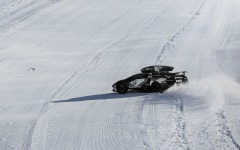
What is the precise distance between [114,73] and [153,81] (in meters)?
6.76

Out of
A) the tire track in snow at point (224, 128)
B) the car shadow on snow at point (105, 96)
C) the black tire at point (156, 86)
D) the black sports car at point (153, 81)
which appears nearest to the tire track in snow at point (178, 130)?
the tire track in snow at point (224, 128)

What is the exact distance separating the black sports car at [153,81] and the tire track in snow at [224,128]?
4331mm

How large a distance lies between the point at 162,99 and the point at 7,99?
8696 mm

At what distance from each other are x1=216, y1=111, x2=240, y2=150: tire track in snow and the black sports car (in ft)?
14.2

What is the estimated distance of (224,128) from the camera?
14.5 metres

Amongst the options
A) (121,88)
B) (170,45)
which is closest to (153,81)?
(121,88)

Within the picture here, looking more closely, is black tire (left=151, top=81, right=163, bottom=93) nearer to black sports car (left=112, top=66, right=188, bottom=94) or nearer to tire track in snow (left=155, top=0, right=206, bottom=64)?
black sports car (left=112, top=66, right=188, bottom=94)

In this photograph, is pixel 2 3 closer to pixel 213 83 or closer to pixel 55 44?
pixel 55 44

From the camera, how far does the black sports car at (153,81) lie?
20109mm

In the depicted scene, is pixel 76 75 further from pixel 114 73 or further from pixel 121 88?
pixel 121 88

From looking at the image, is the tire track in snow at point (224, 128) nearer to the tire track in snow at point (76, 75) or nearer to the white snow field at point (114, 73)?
the white snow field at point (114, 73)

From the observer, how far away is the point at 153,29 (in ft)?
130

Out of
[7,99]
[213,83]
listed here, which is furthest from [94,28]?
[213,83]

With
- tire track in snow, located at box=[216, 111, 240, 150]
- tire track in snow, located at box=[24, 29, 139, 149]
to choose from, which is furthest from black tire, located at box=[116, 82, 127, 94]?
tire track in snow, located at box=[216, 111, 240, 150]
